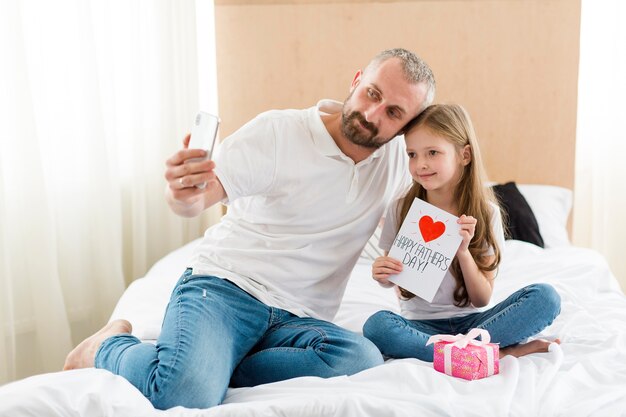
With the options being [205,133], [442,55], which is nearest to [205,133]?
[205,133]

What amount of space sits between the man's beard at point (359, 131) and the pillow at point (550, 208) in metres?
1.37

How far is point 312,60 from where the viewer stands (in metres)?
3.29

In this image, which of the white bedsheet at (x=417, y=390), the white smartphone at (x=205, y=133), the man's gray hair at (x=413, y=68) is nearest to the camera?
the white bedsheet at (x=417, y=390)

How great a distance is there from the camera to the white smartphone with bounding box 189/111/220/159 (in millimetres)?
1447

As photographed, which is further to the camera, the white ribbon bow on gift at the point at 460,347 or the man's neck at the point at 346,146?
the man's neck at the point at 346,146

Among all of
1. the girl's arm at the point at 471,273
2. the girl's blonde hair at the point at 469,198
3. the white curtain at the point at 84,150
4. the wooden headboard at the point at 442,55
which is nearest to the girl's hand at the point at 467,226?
the girl's arm at the point at 471,273

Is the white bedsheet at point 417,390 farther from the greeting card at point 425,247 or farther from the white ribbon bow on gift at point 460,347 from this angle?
the greeting card at point 425,247

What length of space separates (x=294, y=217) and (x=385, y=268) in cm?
25

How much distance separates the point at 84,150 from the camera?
2750 millimetres

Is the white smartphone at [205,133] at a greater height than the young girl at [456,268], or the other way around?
the white smartphone at [205,133]

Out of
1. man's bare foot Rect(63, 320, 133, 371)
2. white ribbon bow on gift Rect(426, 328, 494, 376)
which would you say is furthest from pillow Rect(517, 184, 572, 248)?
man's bare foot Rect(63, 320, 133, 371)

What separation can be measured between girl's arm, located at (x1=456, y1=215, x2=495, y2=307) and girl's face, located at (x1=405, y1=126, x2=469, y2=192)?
0.13m

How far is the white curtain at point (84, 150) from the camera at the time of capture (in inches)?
95.5

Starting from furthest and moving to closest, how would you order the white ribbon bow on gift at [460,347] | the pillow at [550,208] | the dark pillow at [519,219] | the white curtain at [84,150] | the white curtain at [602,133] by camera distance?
the white curtain at [602,133], the pillow at [550,208], the dark pillow at [519,219], the white curtain at [84,150], the white ribbon bow on gift at [460,347]
